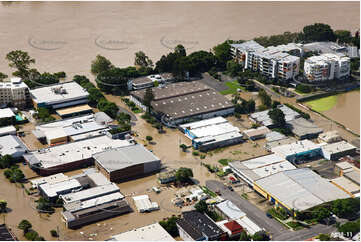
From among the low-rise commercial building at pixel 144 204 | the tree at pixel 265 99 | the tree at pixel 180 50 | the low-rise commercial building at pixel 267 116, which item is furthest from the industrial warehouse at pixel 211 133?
the tree at pixel 180 50

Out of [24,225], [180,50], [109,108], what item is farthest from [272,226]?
[180,50]

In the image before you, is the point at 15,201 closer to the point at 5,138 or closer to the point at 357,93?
the point at 5,138

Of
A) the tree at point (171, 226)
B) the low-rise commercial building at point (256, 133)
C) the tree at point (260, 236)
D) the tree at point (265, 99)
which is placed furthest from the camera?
the tree at point (265, 99)

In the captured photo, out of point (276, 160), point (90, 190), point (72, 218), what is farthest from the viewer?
point (276, 160)

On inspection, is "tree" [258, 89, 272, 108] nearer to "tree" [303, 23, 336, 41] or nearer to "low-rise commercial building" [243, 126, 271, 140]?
"low-rise commercial building" [243, 126, 271, 140]

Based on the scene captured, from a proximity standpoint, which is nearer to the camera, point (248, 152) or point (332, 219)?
point (332, 219)

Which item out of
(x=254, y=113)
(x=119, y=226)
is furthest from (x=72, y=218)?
(x=254, y=113)

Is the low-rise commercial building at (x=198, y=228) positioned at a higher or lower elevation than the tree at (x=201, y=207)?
lower

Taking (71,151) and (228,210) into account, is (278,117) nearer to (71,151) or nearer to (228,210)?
(228,210)

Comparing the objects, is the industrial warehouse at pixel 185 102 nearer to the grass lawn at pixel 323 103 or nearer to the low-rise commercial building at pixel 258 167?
the grass lawn at pixel 323 103
